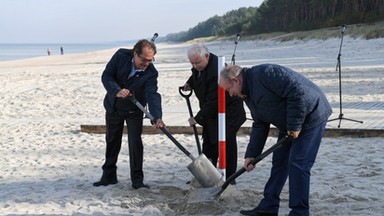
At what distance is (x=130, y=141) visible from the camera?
538 cm

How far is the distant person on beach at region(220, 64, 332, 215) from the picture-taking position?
367 centimetres

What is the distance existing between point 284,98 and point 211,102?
1.43m

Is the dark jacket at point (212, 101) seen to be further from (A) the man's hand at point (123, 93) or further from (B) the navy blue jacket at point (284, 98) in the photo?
(B) the navy blue jacket at point (284, 98)

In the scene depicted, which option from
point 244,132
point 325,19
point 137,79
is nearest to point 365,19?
point 325,19

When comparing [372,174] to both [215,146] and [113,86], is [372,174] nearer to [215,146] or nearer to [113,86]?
[215,146]

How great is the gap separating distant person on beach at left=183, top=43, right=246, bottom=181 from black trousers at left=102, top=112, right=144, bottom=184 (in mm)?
648

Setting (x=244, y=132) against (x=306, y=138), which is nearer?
(x=306, y=138)

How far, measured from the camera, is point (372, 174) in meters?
5.64

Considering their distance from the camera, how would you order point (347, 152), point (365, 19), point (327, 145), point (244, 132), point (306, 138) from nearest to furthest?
point (306, 138) < point (347, 152) < point (327, 145) < point (244, 132) < point (365, 19)

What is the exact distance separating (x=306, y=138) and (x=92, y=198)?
2501 millimetres

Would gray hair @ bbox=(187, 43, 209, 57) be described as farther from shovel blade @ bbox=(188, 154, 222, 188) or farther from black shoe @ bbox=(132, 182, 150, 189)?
black shoe @ bbox=(132, 182, 150, 189)

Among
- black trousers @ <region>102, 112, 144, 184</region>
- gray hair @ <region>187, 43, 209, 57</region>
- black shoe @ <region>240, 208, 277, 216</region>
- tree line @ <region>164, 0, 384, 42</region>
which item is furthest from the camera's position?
tree line @ <region>164, 0, 384, 42</region>

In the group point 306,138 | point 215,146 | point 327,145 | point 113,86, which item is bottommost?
point 327,145

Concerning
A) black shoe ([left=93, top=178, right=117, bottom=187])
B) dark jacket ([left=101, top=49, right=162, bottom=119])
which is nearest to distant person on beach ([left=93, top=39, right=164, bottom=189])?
dark jacket ([left=101, top=49, right=162, bottom=119])
